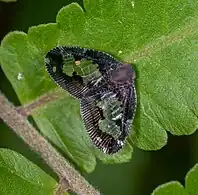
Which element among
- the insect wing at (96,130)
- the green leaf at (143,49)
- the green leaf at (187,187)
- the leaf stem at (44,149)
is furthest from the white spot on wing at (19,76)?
the green leaf at (187,187)

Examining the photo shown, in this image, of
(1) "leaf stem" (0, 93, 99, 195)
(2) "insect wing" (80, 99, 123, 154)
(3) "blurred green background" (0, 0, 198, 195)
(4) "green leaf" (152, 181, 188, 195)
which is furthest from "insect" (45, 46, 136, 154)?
(3) "blurred green background" (0, 0, 198, 195)

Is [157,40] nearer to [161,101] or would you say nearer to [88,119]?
[161,101]

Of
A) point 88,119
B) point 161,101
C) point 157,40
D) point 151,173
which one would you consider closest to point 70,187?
point 88,119

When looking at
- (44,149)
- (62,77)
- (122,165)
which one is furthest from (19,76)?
(122,165)

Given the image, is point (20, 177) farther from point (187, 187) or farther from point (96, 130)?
point (187, 187)

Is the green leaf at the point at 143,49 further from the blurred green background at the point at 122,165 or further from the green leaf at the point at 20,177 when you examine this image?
the blurred green background at the point at 122,165

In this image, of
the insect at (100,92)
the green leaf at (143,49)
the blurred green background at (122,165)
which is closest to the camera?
the green leaf at (143,49)
